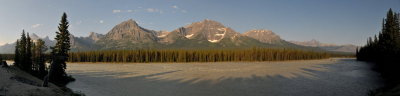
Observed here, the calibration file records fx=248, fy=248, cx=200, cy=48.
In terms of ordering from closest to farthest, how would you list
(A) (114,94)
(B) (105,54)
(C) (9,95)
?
(C) (9,95)
(A) (114,94)
(B) (105,54)

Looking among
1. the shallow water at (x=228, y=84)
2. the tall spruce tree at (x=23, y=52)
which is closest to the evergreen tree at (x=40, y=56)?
the tall spruce tree at (x=23, y=52)

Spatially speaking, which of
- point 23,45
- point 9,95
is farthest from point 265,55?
point 9,95

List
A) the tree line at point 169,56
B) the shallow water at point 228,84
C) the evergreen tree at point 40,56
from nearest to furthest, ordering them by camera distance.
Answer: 1. the shallow water at point 228,84
2. the evergreen tree at point 40,56
3. the tree line at point 169,56

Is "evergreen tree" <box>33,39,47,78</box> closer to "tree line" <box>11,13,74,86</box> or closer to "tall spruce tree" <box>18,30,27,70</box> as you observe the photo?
"tree line" <box>11,13,74,86</box>

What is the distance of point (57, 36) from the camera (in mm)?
50344

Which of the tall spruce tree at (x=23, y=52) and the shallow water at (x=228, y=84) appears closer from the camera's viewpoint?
the shallow water at (x=228, y=84)

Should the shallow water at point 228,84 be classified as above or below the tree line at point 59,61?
below

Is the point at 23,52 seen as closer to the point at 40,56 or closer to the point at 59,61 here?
the point at 40,56

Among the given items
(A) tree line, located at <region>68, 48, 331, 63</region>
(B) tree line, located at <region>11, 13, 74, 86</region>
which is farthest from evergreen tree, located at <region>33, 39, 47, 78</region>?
(A) tree line, located at <region>68, 48, 331, 63</region>

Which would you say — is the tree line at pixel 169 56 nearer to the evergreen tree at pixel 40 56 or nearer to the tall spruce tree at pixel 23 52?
the tall spruce tree at pixel 23 52

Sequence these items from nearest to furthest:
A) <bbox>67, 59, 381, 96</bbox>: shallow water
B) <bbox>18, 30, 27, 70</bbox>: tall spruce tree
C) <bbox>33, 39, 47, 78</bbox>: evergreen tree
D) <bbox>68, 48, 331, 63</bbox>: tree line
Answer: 1. <bbox>67, 59, 381, 96</bbox>: shallow water
2. <bbox>33, 39, 47, 78</bbox>: evergreen tree
3. <bbox>18, 30, 27, 70</bbox>: tall spruce tree
4. <bbox>68, 48, 331, 63</bbox>: tree line

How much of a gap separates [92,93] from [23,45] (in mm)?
44595

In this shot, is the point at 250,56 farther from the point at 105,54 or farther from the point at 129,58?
the point at 105,54

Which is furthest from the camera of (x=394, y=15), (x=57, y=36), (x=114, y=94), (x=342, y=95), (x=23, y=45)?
(x=394, y=15)
